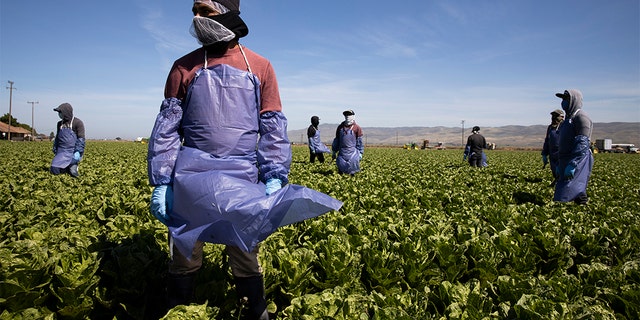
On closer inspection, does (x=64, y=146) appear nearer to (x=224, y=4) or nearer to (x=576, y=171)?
(x=224, y=4)

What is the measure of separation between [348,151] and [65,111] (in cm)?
748

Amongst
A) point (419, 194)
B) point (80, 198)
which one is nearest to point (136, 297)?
point (80, 198)

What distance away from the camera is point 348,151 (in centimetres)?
1075

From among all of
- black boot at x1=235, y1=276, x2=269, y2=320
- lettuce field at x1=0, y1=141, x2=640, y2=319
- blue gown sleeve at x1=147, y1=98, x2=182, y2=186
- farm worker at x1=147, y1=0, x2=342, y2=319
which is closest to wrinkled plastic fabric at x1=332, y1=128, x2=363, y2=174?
lettuce field at x1=0, y1=141, x2=640, y2=319

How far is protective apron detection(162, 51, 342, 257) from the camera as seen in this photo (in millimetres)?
1954

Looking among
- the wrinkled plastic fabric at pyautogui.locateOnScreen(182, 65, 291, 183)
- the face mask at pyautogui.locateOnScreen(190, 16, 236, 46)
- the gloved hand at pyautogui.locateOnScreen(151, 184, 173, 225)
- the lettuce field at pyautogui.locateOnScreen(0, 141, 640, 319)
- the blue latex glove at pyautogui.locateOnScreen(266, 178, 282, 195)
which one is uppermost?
the face mask at pyautogui.locateOnScreen(190, 16, 236, 46)

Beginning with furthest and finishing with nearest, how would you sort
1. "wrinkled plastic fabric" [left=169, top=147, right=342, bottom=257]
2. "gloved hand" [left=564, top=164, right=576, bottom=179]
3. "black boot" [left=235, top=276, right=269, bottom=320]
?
"gloved hand" [left=564, top=164, right=576, bottom=179] → "black boot" [left=235, top=276, right=269, bottom=320] → "wrinkled plastic fabric" [left=169, top=147, right=342, bottom=257]

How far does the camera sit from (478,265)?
3707 mm

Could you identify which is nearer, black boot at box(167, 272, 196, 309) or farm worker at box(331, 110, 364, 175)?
black boot at box(167, 272, 196, 309)

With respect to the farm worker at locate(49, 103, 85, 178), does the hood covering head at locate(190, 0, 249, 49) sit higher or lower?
higher

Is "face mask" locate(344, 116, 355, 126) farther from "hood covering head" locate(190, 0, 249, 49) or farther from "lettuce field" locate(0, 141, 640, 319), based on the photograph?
"hood covering head" locate(190, 0, 249, 49)

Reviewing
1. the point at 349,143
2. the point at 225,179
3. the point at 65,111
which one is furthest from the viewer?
the point at 349,143

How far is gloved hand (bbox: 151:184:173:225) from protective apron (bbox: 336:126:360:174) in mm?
8528

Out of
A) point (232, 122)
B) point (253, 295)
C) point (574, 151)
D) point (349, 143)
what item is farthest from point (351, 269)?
point (349, 143)
